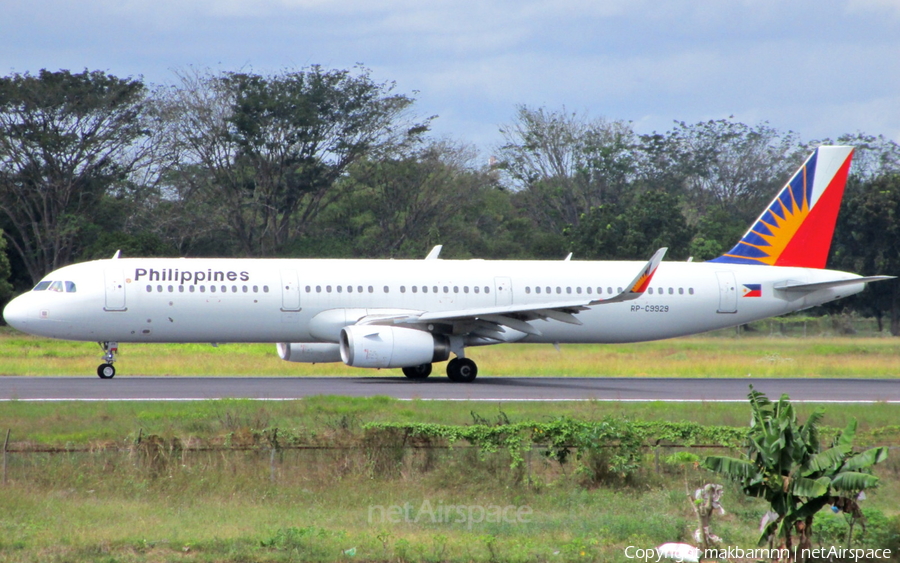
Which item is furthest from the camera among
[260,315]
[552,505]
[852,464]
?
[260,315]

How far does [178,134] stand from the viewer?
6053cm

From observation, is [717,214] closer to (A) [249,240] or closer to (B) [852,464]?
(A) [249,240]

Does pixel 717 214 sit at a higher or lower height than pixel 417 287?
higher

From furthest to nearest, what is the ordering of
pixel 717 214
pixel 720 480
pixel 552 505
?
pixel 717 214 < pixel 720 480 < pixel 552 505

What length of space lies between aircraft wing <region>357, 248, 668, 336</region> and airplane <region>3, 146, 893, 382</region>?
0.05 meters

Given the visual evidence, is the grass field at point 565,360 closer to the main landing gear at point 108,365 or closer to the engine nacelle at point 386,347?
the main landing gear at point 108,365

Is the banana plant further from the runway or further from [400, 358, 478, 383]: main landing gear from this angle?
[400, 358, 478, 383]: main landing gear

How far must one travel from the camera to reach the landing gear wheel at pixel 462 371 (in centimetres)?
2681

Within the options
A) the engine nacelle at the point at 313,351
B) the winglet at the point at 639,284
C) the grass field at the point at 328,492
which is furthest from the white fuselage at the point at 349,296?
the grass field at the point at 328,492

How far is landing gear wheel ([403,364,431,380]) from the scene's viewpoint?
91.7ft

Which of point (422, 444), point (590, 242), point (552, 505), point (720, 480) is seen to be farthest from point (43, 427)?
point (590, 242)

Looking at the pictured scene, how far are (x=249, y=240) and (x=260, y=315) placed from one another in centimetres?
3547

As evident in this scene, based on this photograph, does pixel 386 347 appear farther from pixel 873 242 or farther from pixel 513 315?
pixel 873 242

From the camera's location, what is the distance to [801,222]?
31.7 metres
